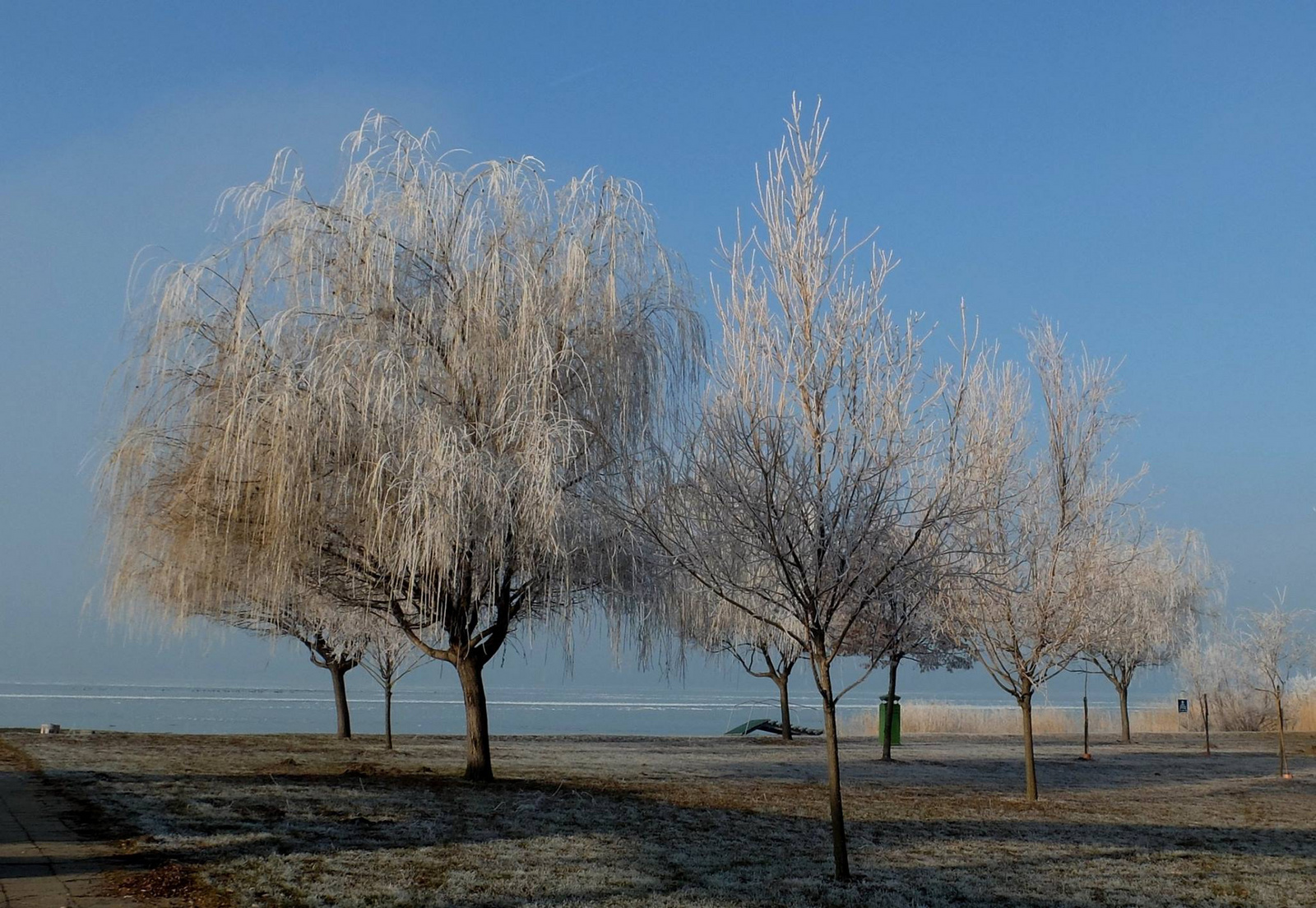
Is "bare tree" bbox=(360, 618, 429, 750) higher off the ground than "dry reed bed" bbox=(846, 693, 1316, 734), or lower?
higher

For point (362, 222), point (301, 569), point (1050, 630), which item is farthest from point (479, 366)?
point (1050, 630)

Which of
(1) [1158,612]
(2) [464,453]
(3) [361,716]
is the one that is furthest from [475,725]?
(3) [361,716]

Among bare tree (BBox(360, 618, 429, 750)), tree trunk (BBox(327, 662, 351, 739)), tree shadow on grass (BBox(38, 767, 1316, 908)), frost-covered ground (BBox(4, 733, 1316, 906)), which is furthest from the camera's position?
tree trunk (BBox(327, 662, 351, 739))

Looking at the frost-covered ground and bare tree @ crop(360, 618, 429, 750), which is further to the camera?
bare tree @ crop(360, 618, 429, 750)

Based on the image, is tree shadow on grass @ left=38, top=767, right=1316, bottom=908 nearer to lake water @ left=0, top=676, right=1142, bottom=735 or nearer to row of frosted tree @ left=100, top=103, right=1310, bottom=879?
row of frosted tree @ left=100, top=103, right=1310, bottom=879

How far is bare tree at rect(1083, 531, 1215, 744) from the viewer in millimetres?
28844

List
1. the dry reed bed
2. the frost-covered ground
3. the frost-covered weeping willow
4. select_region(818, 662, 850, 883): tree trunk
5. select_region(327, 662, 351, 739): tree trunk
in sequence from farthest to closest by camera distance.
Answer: the dry reed bed → select_region(327, 662, 351, 739): tree trunk → the frost-covered weeping willow → select_region(818, 662, 850, 883): tree trunk → the frost-covered ground

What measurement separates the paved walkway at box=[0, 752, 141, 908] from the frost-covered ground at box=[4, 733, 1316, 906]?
0.51 meters

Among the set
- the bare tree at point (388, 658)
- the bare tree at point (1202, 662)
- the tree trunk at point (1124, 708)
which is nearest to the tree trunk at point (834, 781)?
the bare tree at point (388, 658)

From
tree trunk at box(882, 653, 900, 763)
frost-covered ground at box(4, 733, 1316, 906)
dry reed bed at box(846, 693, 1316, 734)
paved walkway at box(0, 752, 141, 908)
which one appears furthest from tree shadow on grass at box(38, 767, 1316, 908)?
dry reed bed at box(846, 693, 1316, 734)

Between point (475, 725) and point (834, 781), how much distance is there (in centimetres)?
805

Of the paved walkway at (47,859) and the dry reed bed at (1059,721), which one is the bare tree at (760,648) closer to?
the dry reed bed at (1059,721)

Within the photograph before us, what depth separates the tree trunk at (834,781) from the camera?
853 cm

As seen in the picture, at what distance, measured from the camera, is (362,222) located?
574 inches
